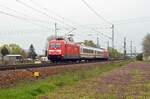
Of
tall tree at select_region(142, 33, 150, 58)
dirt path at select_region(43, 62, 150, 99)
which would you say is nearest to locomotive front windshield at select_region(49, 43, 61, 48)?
dirt path at select_region(43, 62, 150, 99)

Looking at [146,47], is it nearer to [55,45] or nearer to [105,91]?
[55,45]

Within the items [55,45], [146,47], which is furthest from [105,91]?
[146,47]

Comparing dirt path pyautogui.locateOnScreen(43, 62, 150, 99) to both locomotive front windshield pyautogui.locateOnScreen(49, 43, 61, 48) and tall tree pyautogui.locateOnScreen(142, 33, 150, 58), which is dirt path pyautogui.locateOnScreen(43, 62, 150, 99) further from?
tall tree pyautogui.locateOnScreen(142, 33, 150, 58)

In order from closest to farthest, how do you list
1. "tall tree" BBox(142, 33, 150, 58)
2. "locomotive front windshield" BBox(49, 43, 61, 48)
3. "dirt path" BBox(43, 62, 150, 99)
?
"dirt path" BBox(43, 62, 150, 99)
"locomotive front windshield" BBox(49, 43, 61, 48)
"tall tree" BBox(142, 33, 150, 58)

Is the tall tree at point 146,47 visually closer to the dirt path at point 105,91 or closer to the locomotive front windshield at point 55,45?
the locomotive front windshield at point 55,45

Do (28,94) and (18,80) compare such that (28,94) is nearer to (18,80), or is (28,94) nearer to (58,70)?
(18,80)

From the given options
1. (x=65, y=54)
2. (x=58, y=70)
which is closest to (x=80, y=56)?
(x=65, y=54)

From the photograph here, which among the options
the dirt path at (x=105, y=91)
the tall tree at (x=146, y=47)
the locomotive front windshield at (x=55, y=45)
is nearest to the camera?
the dirt path at (x=105, y=91)

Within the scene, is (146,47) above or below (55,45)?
above

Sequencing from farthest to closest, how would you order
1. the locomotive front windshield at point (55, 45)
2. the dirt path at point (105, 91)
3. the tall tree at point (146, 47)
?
the tall tree at point (146, 47) < the locomotive front windshield at point (55, 45) < the dirt path at point (105, 91)

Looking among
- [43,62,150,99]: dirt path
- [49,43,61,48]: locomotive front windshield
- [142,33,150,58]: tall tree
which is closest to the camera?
[43,62,150,99]: dirt path

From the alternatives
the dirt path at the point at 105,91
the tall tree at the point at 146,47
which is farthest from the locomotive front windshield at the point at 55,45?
the tall tree at the point at 146,47

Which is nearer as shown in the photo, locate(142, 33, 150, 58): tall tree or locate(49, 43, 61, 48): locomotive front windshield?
locate(49, 43, 61, 48): locomotive front windshield

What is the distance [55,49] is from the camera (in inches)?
2061
